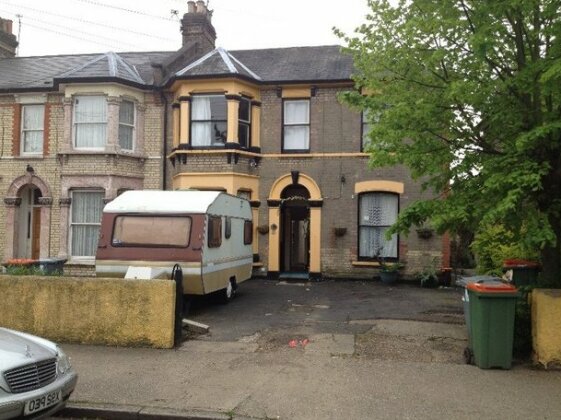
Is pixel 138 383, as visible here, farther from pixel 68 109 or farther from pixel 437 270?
pixel 68 109

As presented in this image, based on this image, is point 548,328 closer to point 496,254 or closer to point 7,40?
point 496,254

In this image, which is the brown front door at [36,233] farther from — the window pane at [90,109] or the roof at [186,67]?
the roof at [186,67]

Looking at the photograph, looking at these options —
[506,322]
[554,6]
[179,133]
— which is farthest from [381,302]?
[179,133]

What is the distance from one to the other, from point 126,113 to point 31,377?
1384 cm

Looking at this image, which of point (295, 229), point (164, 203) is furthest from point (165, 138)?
point (164, 203)

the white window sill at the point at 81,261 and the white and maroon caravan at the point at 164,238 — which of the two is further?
the white window sill at the point at 81,261

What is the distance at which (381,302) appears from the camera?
39.3ft

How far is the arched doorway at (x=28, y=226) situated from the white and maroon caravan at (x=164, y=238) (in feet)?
28.8

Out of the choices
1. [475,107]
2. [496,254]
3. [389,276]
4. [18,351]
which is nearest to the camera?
[18,351]

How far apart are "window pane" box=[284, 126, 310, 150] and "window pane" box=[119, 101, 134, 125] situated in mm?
5373

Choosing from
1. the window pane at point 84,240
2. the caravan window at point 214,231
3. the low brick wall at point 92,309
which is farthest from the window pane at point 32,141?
the low brick wall at point 92,309

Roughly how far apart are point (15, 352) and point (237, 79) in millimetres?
12776

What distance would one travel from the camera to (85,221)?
16.7m

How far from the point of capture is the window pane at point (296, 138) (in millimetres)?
16734
